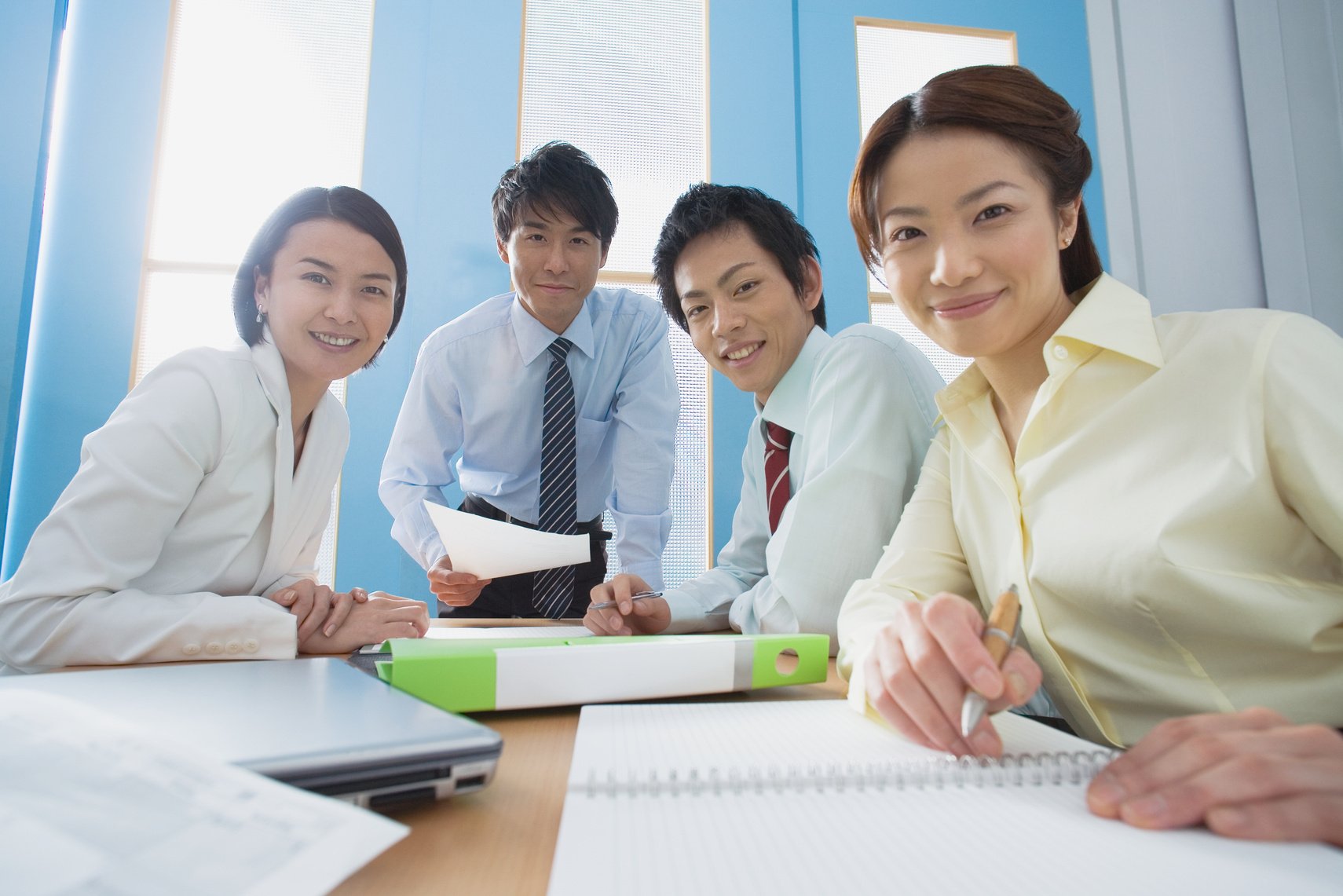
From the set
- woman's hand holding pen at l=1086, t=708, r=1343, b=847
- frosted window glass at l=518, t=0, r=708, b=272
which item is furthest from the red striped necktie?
frosted window glass at l=518, t=0, r=708, b=272

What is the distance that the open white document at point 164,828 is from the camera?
0.87ft

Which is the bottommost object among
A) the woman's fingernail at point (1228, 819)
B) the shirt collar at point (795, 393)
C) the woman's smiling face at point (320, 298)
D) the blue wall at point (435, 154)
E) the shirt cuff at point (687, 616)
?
the woman's fingernail at point (1228, 819)

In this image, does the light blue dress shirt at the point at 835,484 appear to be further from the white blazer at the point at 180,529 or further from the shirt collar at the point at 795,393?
the white blazer at the point at 180,529

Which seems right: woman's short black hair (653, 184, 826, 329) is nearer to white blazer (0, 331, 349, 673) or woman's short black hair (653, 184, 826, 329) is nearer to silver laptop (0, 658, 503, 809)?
white blazer (0, 331, 349, 673)

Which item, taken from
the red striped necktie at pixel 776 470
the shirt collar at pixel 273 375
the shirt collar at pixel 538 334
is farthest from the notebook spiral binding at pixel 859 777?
the shirt collar at pixel 538 334

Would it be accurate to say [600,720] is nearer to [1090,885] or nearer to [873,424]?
[1090,885]

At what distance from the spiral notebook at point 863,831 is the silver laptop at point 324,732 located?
0.07 metres

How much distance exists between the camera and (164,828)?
11.8 inches

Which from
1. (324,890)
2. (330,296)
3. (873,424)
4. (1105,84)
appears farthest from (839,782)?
(1105,84)

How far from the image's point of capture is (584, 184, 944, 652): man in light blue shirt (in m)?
1.11

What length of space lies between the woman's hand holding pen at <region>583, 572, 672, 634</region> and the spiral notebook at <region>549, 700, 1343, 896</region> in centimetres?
62

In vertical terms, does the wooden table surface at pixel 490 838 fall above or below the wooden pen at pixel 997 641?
below

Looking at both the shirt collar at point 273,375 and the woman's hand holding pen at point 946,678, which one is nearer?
the woman's hand holding pen at point 946,678

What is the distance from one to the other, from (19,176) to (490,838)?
341cm
